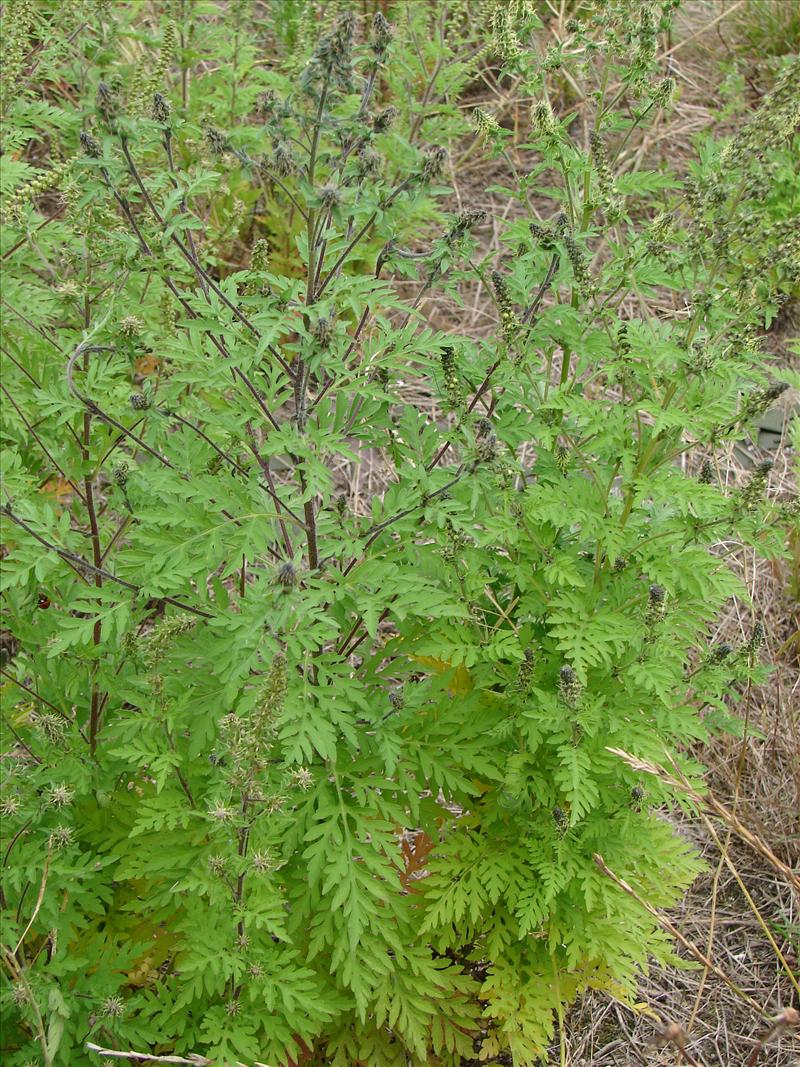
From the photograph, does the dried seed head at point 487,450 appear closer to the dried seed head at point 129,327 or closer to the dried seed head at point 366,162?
the dried seed head at point 366,162

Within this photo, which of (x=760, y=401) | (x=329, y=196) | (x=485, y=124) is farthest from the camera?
(x=485, y=124)

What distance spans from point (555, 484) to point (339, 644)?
74 cm

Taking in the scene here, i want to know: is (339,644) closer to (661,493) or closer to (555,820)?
(555,820)

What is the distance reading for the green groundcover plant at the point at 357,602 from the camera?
7.98 ft

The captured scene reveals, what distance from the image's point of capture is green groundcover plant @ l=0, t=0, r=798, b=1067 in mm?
2434

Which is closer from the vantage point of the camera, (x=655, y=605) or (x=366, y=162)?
(x=366, y=162)

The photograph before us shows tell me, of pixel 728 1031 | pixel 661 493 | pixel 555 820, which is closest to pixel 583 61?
pixel 661 493

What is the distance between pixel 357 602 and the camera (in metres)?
2.48

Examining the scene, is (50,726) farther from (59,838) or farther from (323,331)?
(323,331)

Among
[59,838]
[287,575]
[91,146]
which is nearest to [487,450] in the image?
[287,575]

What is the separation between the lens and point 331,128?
7.45 feet

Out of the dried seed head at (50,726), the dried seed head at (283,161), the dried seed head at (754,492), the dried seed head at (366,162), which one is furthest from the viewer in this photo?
the dried seed head at (50,726)

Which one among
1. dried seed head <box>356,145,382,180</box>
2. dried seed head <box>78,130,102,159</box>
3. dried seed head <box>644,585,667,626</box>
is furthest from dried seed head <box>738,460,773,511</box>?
dried seed head <box>78,130,102,159</box>

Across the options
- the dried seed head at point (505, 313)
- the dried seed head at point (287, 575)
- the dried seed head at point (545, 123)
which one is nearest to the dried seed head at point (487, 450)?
the dried seed head at point (505, 313)
